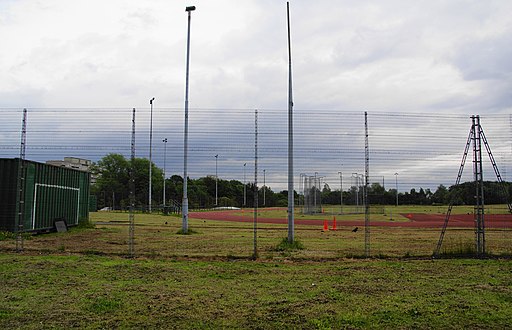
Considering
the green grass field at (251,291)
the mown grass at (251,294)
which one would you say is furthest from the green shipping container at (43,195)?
the mown grass at (251,294)

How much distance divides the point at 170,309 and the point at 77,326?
4.03ft

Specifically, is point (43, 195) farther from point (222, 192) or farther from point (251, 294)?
point (251, 294)

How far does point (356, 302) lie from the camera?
6609mm

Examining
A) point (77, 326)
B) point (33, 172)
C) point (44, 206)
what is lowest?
point (77, 326)

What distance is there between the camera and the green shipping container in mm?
17297

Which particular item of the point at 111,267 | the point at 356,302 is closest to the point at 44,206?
the point at 111,267

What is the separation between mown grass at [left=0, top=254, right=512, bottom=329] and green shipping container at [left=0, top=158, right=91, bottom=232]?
7.72m

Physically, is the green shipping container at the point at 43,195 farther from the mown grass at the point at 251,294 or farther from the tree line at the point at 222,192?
the mown grass at the point at 251,294

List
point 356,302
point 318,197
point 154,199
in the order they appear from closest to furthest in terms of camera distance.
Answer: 1. point 356,302
2. point 318,197
3. point 154,199

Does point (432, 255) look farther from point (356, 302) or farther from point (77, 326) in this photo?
point (77, 326)

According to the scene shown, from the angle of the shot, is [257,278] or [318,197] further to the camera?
[318,197]

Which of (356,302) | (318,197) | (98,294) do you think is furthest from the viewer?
(318,197)

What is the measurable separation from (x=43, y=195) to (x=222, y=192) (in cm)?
1018

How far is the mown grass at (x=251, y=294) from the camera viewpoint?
571cm
